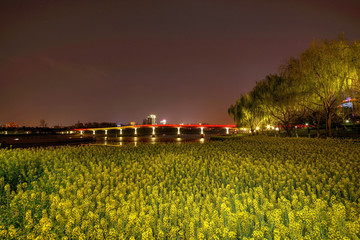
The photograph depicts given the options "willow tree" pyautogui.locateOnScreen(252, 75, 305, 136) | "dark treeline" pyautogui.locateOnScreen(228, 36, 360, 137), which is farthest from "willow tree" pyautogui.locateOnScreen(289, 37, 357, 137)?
"willow tree" pyautogui.locateOnScreen(252, 75, 305, 136)

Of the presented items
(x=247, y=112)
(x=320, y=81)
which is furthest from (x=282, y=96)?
(x=247, y=112)

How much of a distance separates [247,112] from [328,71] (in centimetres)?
2378

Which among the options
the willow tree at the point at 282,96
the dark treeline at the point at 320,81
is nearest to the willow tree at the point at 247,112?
the willow tree at the point at 282,96

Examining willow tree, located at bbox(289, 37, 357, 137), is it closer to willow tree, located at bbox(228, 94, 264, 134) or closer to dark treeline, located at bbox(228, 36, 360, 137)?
dark treeline, located at bbox(228, 36, 360, 137)

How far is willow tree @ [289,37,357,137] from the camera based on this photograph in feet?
62.2

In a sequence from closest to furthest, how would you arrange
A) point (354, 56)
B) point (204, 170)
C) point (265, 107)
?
point (204, 170) < point (354, 56) < point (265, 107)

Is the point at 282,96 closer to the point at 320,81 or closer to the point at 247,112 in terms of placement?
the point at 320,81

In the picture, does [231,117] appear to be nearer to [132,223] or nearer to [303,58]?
[303,58]

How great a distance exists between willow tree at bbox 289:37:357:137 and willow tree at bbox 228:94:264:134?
1352 centimetres

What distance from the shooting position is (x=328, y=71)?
2036 cm

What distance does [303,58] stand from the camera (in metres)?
23.2

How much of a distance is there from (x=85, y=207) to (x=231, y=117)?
167 ft

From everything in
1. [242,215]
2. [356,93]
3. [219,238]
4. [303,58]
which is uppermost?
[303,58]

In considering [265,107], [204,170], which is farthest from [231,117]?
[204,170]
